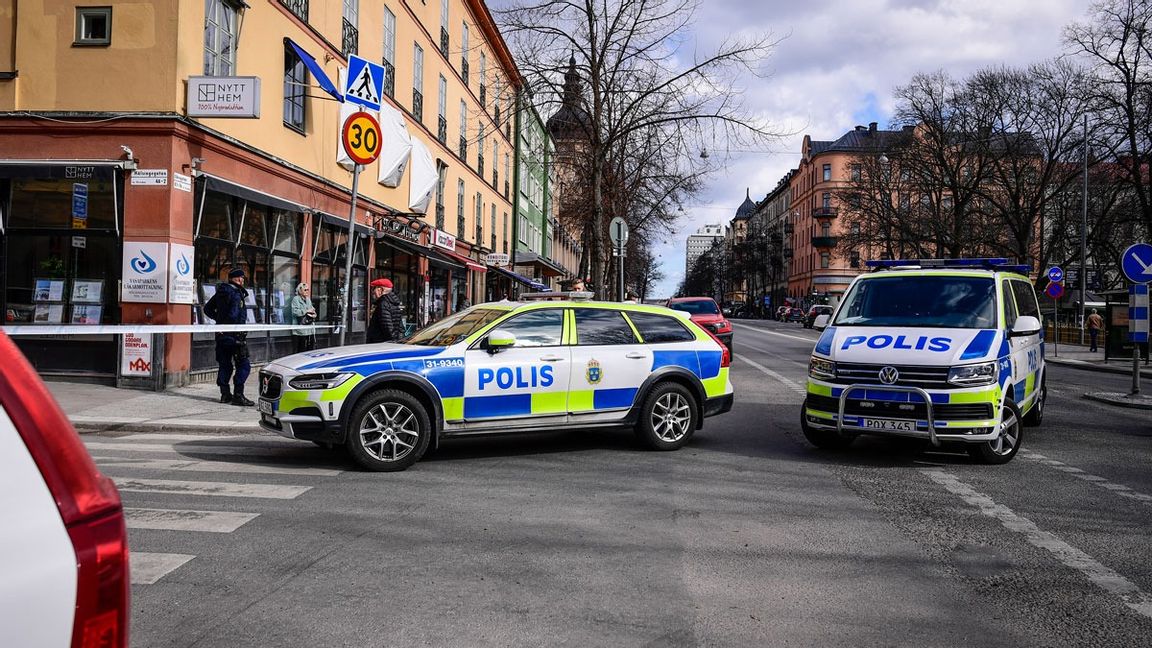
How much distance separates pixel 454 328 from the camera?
8156 millimetres

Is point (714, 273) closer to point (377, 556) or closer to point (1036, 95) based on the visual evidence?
point (1036, 95)

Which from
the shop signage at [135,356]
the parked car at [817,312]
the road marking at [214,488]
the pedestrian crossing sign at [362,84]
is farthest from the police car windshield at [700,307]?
the road marking at [214,488]

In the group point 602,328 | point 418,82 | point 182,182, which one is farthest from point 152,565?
point 418,82

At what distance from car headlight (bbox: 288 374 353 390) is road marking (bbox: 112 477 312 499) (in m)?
0.88

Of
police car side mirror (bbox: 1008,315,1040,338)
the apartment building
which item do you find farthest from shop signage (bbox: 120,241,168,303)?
police car side mirror (bbox: 1008,315,1040,338)

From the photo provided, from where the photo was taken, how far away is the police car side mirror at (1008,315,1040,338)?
26.6ft

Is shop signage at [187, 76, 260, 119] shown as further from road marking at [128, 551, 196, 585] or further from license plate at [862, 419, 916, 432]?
license plate at [862, 419, 916, 432]

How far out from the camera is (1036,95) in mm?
38344

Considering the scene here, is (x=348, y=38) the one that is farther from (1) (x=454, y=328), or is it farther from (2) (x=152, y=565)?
(2) (x=152, y=565)

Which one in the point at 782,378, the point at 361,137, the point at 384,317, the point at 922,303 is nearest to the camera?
the point at 922,303

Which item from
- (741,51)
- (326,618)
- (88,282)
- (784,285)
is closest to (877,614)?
(326,618)

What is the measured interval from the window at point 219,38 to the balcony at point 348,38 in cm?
482

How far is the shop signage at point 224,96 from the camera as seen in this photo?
12.7m

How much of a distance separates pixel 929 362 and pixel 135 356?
11.2 meters
